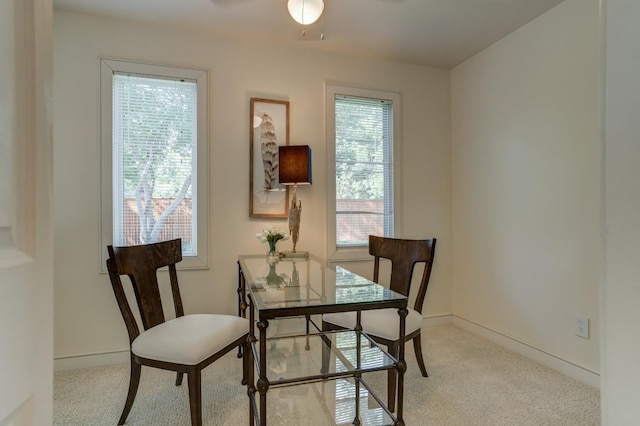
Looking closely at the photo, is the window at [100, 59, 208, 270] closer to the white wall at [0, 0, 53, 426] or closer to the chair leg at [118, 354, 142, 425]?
the chair leg at [118, 354, 142, 425]

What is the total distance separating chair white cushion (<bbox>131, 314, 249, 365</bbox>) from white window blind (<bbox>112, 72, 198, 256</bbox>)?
95cm

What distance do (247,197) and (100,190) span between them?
1.07 meters

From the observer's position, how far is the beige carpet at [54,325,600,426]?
178 centimetres

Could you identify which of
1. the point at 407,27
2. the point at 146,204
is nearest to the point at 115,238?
the point at 146,204

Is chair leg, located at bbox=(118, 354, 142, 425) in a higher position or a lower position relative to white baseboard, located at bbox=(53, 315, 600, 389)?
higher

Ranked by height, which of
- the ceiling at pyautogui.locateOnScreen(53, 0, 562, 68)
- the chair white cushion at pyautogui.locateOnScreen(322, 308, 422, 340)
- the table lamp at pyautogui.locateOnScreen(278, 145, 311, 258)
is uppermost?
the ceiling at pyautogui.locateOnScreen(53, 0, 562, 68)

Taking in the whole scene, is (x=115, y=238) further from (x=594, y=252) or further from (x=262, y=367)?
(x=594, y=252)

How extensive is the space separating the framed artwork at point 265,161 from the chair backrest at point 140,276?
930 millimetres

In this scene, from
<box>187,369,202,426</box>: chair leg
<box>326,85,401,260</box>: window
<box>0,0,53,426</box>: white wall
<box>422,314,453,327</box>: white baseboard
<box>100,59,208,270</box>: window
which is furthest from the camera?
<box>422,314,453,327</box>: white baseboard

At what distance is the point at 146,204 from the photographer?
101 inches

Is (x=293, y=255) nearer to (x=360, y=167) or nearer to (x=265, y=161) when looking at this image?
(x=265, y=161)

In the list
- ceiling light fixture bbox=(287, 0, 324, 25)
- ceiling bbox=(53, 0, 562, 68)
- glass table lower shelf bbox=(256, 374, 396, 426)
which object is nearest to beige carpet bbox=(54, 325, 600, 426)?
glass table lower shelf bbox=(256, 374, 396, 426)

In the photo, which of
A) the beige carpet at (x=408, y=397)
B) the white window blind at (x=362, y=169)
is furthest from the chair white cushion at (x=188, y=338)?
the white window blind at (x=362, y=169)

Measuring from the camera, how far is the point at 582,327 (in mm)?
2209
